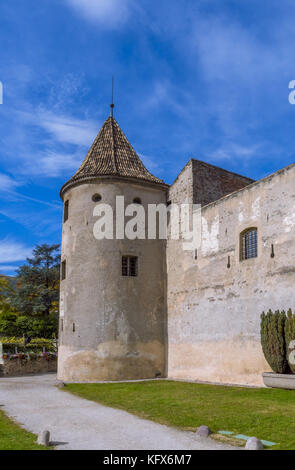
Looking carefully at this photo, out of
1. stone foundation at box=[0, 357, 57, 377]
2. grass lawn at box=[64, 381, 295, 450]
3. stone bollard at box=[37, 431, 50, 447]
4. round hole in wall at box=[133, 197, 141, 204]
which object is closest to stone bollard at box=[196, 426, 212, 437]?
grass lawn at box=[64, 381, 295, 450]

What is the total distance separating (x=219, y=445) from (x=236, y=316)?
10035 mm

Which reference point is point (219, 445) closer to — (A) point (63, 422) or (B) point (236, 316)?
(A) point (63, 422)

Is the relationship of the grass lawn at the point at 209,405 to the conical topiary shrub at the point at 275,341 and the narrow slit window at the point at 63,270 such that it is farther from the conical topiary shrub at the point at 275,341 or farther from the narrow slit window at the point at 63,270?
the narrow slit window at the point at 63,270

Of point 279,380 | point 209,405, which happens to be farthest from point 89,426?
point 279,380

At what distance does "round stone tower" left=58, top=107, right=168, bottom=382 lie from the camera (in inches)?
794

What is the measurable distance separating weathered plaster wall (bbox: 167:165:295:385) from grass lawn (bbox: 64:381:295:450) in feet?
5.42

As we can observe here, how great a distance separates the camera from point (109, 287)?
2064cm

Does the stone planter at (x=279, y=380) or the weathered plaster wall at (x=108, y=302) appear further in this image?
the weathered plaster wall at (x=108, y=302)

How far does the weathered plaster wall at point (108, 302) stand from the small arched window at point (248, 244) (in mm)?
5454

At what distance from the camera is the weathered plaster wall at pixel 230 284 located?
16125 millimetres

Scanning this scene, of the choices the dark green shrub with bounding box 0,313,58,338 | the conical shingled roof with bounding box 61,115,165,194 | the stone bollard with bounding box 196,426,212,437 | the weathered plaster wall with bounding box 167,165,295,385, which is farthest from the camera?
the dark green shrub with bounding box 0,313,58,338

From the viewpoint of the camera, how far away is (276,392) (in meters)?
13.7

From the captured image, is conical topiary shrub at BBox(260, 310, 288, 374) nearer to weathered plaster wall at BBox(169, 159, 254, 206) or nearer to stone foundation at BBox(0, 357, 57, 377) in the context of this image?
weathered plaster wall at BBox(169, 159, 254, 206)

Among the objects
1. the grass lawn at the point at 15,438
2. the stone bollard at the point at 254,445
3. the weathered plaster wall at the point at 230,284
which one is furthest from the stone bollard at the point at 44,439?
the weathered plaster wall at the point at 230,284
